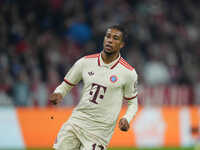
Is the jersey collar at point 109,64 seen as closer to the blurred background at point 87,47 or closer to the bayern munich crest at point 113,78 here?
the bayern munich crest at point 113,78

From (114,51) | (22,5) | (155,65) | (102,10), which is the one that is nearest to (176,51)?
(155,65)

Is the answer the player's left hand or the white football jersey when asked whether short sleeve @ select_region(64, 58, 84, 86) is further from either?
the player's left hand

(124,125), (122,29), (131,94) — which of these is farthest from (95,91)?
(122,29)

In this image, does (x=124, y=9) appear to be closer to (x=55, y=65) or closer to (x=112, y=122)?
(x=55, y=65)

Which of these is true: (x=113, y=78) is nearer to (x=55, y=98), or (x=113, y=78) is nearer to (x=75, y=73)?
(x=75, y=73)

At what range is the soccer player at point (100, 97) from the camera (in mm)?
6992

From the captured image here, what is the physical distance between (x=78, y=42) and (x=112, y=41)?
27.3ft

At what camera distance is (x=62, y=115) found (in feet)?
43.5

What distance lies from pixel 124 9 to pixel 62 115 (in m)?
4.81

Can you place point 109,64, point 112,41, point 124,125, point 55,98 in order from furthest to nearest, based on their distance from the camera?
1. point 109,64
2. point 112,41
3. point 55,98
4. point 124,125

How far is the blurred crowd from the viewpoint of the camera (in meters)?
14.0

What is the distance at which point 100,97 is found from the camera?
699 centimetres

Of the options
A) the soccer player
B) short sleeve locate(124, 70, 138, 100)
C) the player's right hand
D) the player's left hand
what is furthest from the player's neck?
the player's left hand

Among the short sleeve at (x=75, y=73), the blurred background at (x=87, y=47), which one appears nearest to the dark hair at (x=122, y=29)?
the short sleeve at (x=75, y=73)
